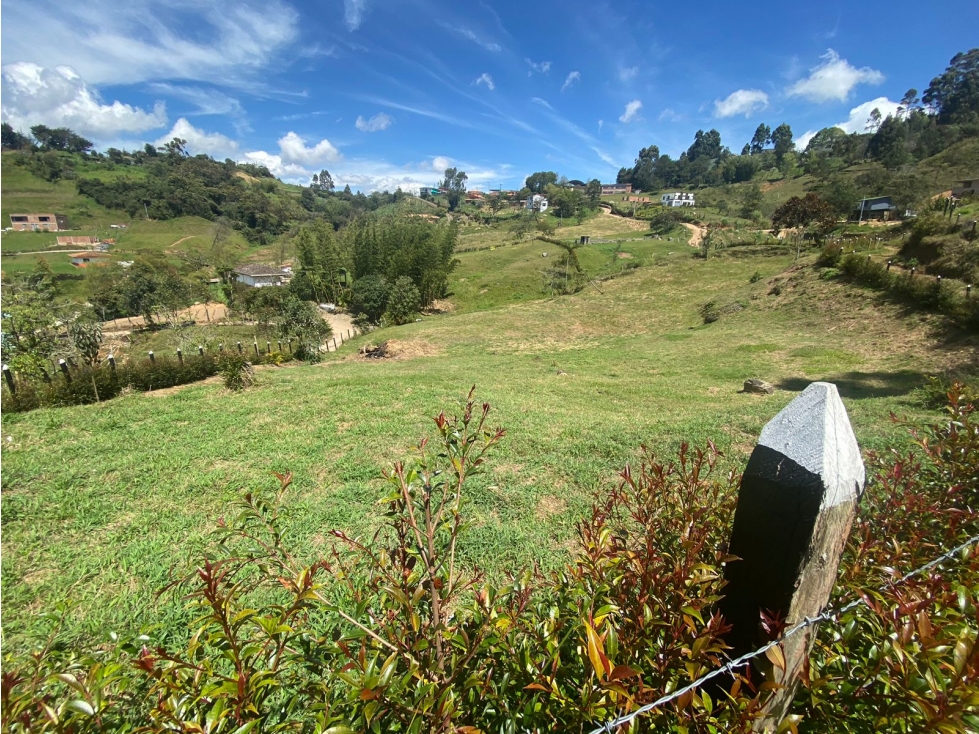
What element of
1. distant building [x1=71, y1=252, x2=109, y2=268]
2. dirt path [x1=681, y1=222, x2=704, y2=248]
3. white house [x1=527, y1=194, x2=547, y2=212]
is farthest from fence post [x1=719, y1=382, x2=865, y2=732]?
white house [x1=527, y1=194, x2=547, y2=212]

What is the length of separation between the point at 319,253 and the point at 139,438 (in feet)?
98.6

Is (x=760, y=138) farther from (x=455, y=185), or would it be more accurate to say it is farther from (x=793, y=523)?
(x=793, y=523)

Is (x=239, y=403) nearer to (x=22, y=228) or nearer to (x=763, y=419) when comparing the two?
(x=763, y=419)

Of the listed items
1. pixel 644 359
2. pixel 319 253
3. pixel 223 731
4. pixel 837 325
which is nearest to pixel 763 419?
pixel 223 731

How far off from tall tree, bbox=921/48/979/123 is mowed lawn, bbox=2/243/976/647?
70.1m

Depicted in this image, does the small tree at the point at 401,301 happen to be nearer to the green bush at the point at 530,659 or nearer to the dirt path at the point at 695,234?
the green bush at the point at 530,659

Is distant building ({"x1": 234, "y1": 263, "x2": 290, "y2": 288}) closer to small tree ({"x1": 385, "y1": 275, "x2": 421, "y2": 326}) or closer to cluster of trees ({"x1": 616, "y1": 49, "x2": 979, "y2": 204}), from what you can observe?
small tree ({"x1": 385, "y1": 275, "x2": 421, "y2": 326})

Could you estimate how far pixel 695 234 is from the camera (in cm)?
4456

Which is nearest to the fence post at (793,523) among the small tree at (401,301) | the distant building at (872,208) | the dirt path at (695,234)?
the small tree at (401,301)

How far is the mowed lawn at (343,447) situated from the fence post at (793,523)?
170 cm

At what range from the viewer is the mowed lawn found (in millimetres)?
3094

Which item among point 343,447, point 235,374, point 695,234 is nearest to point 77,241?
point 235,374

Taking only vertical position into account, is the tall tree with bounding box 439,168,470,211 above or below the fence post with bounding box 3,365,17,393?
above

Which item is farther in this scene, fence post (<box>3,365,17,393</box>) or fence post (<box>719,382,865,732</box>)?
fence post (<box>3,365,17,393</box>)
